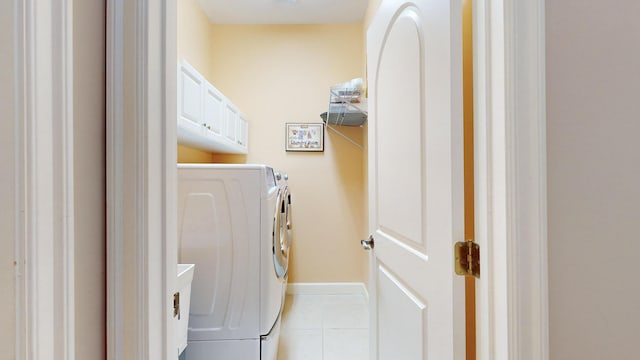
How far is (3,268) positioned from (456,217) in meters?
0.86

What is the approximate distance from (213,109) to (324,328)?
77.0 inches

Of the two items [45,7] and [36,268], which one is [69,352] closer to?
[36,268]

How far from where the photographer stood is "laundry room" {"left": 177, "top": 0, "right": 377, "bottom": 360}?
2887mm

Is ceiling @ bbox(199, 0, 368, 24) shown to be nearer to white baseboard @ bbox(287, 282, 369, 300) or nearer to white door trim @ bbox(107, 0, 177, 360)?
white door trim @ bbox(107, 0, 177, 360)

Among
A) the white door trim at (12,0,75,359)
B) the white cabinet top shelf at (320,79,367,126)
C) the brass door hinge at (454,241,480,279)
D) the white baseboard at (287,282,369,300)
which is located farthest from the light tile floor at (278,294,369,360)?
the white cabinet top shelf at (320,79,367,126)

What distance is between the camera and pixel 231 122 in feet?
7.89

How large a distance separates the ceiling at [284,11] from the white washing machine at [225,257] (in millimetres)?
1947

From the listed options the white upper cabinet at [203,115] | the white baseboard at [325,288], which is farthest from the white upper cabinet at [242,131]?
the white baseboard at [325,288]

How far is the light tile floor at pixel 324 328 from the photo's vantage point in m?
1.88

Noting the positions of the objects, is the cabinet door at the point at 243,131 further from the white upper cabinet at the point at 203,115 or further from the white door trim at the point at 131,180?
the white door trim at the point at 131,180

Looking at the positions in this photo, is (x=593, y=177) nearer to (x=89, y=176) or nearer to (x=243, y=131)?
(x=89, y=176)

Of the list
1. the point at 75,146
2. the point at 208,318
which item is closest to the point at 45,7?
the point at 75,146

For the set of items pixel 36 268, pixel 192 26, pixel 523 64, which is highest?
pixel 192 26

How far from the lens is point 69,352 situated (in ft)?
1.47
